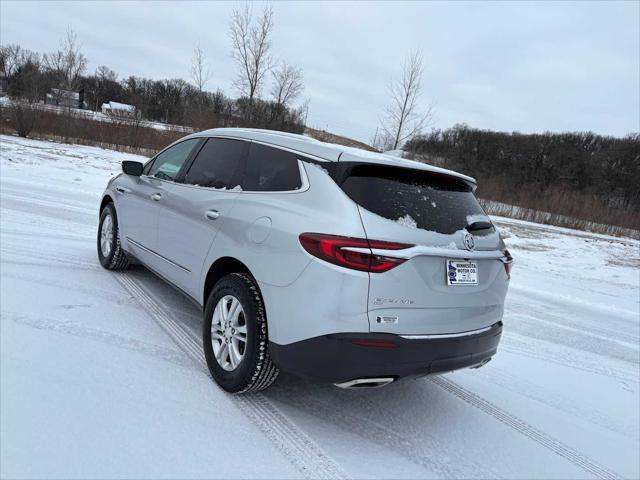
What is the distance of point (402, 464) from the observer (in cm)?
248

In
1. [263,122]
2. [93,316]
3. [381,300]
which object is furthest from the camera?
[263,122]

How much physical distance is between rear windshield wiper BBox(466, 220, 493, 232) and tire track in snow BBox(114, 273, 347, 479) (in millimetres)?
1582

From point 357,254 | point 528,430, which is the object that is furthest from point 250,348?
point 528,430

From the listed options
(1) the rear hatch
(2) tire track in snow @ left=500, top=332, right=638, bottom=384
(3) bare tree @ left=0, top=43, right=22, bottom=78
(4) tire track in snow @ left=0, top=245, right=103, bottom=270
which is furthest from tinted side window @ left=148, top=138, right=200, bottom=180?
(3) bare tree @ left=0, top=43, right=22, bottom=78

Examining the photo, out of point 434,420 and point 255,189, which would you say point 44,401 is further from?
point 434,420

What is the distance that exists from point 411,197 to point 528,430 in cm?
187

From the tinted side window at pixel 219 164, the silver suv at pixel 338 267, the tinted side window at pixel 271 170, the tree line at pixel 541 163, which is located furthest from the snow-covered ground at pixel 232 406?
the tree line at pixel 541 163

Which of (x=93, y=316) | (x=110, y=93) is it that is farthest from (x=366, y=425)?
(x=110, y=93)

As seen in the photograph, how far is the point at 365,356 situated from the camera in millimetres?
2322

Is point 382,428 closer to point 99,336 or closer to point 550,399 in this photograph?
point 550,399

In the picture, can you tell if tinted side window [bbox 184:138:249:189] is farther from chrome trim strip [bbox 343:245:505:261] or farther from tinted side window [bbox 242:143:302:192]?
chrome trim strip [bbox 343:245:505:261]

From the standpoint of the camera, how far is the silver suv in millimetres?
2318

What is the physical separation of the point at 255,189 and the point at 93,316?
187 centimetres

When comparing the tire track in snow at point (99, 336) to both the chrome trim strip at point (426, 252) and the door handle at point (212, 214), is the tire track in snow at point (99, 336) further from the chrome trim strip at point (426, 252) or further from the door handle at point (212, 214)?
the chrome trim strip at point (426, 252)
